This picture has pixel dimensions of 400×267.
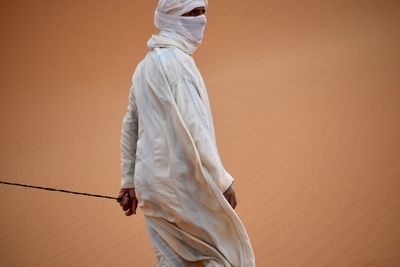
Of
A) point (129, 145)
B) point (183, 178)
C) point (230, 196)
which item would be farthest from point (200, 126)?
point (129, 145)

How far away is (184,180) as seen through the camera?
4383 mm

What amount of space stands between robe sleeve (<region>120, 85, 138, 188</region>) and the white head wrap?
0.37 meters

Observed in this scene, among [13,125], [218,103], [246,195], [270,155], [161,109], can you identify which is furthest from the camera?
[13,125]

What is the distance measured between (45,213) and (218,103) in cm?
556

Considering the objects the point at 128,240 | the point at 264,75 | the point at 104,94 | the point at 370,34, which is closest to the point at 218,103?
the point at 264,75

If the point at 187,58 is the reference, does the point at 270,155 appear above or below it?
below

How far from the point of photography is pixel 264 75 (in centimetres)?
1878

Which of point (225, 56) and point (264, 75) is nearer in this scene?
point (264, 75)

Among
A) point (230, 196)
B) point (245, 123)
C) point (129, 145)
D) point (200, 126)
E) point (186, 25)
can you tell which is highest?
point (186, 25)

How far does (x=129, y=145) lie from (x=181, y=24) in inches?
26.7

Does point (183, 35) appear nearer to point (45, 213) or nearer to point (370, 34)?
point (45, 213)

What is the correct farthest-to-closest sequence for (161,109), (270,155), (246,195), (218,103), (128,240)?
1. (218,103)
2. (270,155)
3. (246,195)
4. (128,240)
5. (161,109)

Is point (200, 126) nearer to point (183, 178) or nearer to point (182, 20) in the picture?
point (183, 178)

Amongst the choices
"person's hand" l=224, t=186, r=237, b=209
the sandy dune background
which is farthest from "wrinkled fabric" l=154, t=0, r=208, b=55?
the sandy dune background
